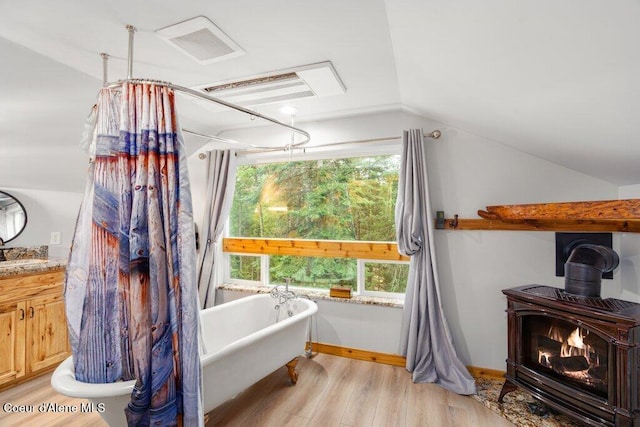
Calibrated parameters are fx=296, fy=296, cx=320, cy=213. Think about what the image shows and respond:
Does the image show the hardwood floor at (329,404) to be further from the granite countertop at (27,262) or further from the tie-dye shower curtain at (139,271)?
the tie-dye shower curtain at (139,271)

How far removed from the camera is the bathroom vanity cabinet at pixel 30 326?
2410 millimetres

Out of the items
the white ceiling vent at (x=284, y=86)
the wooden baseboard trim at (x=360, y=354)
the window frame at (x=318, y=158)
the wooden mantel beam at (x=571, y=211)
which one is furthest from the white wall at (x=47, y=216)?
the wooden mantel beam at (x=571, y=211)

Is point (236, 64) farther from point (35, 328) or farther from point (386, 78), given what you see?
point (35, 328)

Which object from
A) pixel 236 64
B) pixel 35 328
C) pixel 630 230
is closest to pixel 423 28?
pixel 236 64

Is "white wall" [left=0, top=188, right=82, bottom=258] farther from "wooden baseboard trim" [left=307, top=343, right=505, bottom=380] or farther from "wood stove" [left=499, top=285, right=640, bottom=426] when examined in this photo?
"wood stove" [left=499, top=285, right=640, bottom=426]

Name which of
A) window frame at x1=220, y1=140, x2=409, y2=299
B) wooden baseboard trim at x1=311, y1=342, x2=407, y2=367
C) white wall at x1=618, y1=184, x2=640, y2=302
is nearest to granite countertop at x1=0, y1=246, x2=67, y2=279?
window frame at x1=220, y1=140, x2=409, y2=299

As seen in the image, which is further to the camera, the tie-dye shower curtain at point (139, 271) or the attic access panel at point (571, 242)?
the attic access panel at point (571, 242)

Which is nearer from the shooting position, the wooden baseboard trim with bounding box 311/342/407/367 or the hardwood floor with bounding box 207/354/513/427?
the hardwood floor with bounding box 207/354/513/427

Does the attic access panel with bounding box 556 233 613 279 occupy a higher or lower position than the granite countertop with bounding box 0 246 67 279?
higher

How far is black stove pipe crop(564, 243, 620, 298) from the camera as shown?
1950 mm

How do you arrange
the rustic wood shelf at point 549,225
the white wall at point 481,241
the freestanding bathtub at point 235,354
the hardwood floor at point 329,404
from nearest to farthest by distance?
the freestanding bathtub at point 235,354 → the hardwood floor at point 329,404 → the rustic wood shelf at point 549,225 → the white wall at point 481,241

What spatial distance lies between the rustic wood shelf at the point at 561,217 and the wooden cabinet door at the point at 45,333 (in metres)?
3.74

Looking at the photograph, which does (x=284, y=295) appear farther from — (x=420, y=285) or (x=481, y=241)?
(x=481, y=241)

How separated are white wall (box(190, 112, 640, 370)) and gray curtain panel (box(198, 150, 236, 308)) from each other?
179 centimetres
